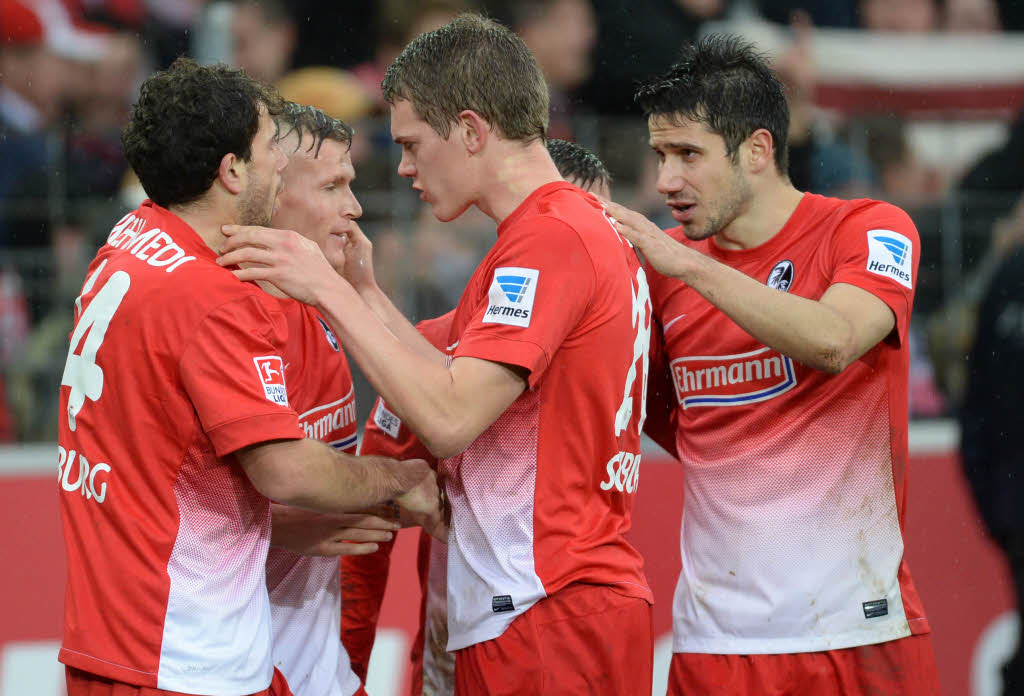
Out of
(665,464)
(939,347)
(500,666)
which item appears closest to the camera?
(500,666)

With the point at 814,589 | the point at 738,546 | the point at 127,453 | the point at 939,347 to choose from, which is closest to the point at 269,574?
the point at 127,453

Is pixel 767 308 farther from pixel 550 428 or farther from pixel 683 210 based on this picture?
pixel 550 428

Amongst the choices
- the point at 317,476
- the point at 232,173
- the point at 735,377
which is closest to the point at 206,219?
the point at 232,173

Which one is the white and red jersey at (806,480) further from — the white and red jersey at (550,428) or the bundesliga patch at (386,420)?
the bundesliga patch at (386,420)

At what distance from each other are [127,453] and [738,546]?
1.71m

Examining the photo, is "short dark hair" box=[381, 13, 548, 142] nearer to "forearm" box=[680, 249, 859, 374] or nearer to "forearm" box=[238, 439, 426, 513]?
"forearm" box=[680, 249, 859, 374]

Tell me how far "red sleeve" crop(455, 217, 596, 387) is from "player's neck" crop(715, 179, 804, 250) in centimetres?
87

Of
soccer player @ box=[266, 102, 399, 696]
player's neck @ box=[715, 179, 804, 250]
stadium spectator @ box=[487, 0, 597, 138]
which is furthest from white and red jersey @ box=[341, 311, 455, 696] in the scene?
stadium spectator @ box=[487, 0, 597, 138]

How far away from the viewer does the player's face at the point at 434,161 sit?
298cm

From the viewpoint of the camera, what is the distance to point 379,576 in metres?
3.74

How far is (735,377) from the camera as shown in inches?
132

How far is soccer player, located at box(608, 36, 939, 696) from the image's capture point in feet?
10.8

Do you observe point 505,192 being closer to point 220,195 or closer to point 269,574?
point 220,195

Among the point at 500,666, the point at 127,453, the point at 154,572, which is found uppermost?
the point at 127,453
